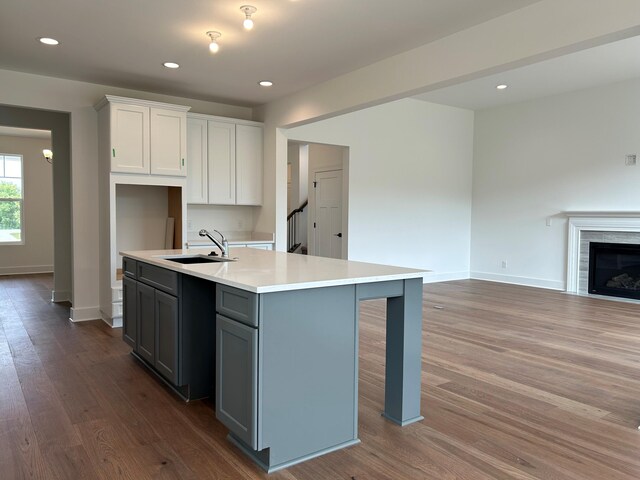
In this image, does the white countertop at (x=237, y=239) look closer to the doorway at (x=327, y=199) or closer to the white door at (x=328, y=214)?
the doorway at (x=327, y=199)

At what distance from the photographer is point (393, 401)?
2.80 metres

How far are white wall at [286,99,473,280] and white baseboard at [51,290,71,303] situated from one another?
12.9ft

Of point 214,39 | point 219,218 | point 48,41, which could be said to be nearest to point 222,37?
point 214,39

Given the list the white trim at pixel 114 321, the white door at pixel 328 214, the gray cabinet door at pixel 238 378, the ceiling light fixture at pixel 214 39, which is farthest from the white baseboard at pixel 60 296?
the gray cabinet door at pixel 238 378

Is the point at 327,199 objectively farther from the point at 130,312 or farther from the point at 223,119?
the point at 130,312

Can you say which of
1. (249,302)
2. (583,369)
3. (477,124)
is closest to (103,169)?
(249,302)

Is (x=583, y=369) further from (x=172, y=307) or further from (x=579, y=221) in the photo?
(x=579, y=221)

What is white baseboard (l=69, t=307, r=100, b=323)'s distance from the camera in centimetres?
544

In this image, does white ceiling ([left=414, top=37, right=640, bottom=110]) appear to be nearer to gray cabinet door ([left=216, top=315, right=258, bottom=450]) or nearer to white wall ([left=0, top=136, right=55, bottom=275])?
gray cabinet door ([left=216, top=315, right=258, bottom=450])

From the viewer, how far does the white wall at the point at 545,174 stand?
22.6ft

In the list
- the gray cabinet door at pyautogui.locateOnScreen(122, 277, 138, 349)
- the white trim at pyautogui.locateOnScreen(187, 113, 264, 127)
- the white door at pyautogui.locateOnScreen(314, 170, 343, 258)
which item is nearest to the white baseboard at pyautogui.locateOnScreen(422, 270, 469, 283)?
the white door at pyautogui.locateOnScreen(314, 170, 343, 258)

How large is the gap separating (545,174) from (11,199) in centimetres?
999

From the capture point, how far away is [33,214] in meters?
9.66

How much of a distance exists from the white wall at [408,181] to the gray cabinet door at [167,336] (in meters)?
3.77
